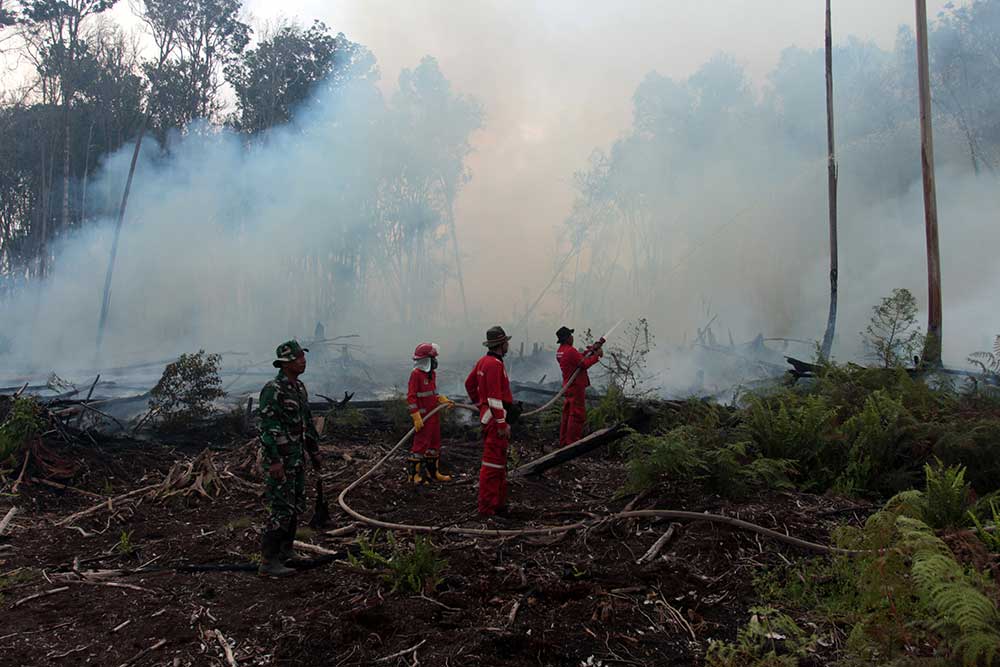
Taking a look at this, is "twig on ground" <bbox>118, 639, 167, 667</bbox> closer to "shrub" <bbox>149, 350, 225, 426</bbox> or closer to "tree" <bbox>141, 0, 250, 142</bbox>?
"shrub" <bbox>149, 350, 225, 426</bbox>

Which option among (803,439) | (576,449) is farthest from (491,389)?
(803,439)

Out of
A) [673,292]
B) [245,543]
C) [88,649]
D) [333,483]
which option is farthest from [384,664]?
[673,292]

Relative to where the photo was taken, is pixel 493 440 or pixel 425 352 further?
pixel 425 352

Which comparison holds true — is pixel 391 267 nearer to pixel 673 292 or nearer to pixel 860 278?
pixel 673 292

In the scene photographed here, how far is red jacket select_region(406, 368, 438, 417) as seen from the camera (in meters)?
9.02

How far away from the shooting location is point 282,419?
18.7 feet

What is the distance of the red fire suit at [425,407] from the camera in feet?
29.0

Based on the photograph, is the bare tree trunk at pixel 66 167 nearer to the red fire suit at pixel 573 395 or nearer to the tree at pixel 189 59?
the tree at pixel 189 59

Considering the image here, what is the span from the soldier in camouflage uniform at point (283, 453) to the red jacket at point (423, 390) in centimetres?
306

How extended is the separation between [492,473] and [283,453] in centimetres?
212

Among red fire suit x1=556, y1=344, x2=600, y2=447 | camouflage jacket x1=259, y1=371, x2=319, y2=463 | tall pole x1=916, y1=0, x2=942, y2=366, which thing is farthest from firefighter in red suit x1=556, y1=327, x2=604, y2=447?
tall pole x1=916, y1=0, x2=942, y2=366

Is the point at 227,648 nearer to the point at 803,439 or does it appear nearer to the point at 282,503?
the point at 282,503

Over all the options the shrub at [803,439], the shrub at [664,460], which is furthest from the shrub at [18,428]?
the shrub at [803,439]

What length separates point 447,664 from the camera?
3.75 metres
